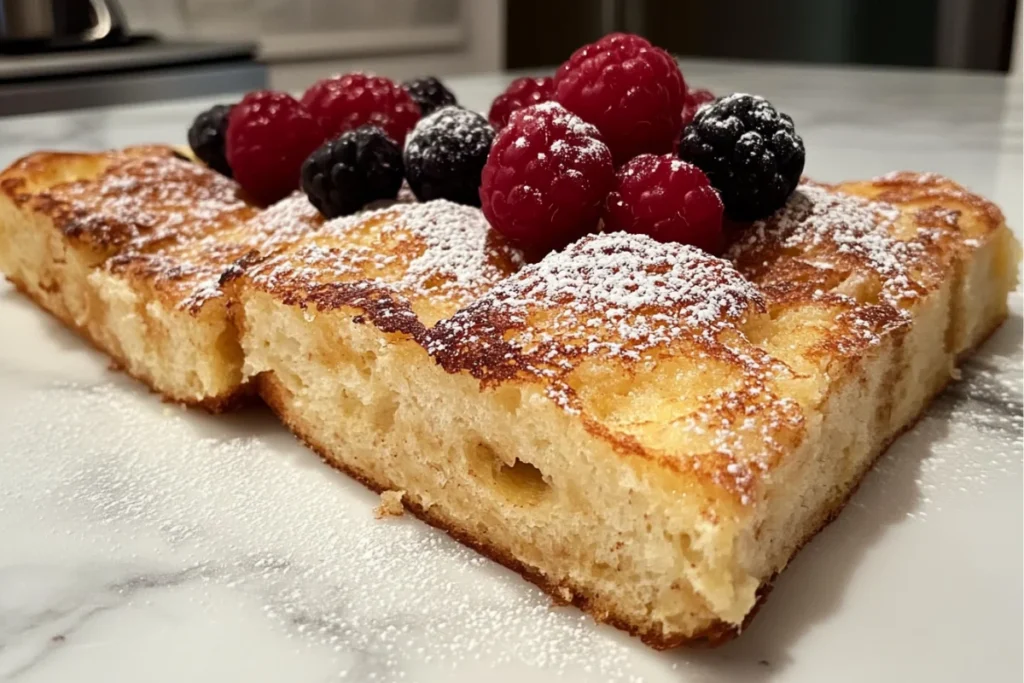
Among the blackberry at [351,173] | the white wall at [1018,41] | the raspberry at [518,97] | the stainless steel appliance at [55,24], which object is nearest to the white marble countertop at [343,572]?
the blackberry at [351,173]

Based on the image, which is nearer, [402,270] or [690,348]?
[690,348]

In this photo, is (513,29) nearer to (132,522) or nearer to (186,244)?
(186,244)

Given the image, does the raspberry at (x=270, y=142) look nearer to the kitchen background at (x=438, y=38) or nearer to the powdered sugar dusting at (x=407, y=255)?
the powdered sugar dusting at (x=407, y=255)

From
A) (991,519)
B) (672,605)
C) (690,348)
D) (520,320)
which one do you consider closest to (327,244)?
(520,320)

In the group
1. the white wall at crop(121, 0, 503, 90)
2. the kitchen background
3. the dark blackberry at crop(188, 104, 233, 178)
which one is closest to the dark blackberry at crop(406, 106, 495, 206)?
the dark blackberry at crop(188, 104, 233, 178)

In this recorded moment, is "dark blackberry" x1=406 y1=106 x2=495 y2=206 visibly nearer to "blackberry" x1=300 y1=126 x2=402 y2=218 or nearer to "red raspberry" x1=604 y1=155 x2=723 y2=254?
"blackberry" x1=300 y1=126 x2=402 y2=218
